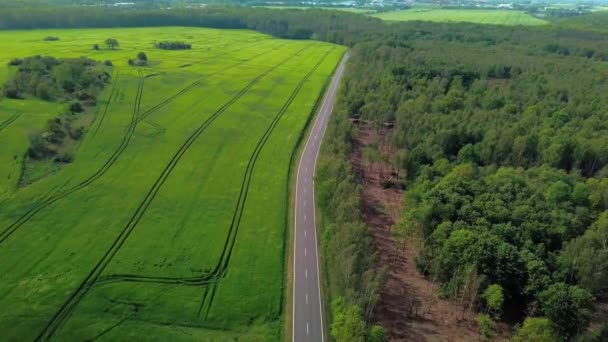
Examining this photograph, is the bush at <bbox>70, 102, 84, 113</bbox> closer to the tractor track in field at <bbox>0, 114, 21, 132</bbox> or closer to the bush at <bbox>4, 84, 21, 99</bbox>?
the tractor track in field at <bbox>0, 114, 21, 132</bbox>

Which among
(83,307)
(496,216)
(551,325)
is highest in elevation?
(496,216)

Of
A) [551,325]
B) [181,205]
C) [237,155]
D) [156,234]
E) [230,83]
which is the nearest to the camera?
[551,325]

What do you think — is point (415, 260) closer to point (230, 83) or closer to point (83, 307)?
point (83, 307)

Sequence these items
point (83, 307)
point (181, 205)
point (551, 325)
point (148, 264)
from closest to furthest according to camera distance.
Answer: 1. point (551, 325)
2. point (83, 307)
3. point (148, 264)
4. point (181, 205)

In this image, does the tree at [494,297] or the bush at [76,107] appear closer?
the tree at [494,297]

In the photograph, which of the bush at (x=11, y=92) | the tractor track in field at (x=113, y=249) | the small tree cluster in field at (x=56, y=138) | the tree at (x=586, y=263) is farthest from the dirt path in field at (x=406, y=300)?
the bush at (x=11, y=92)

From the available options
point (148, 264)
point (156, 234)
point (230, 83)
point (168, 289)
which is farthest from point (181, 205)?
point (230, 83)

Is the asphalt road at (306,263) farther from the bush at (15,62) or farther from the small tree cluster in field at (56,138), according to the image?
the bush at (15,62)
